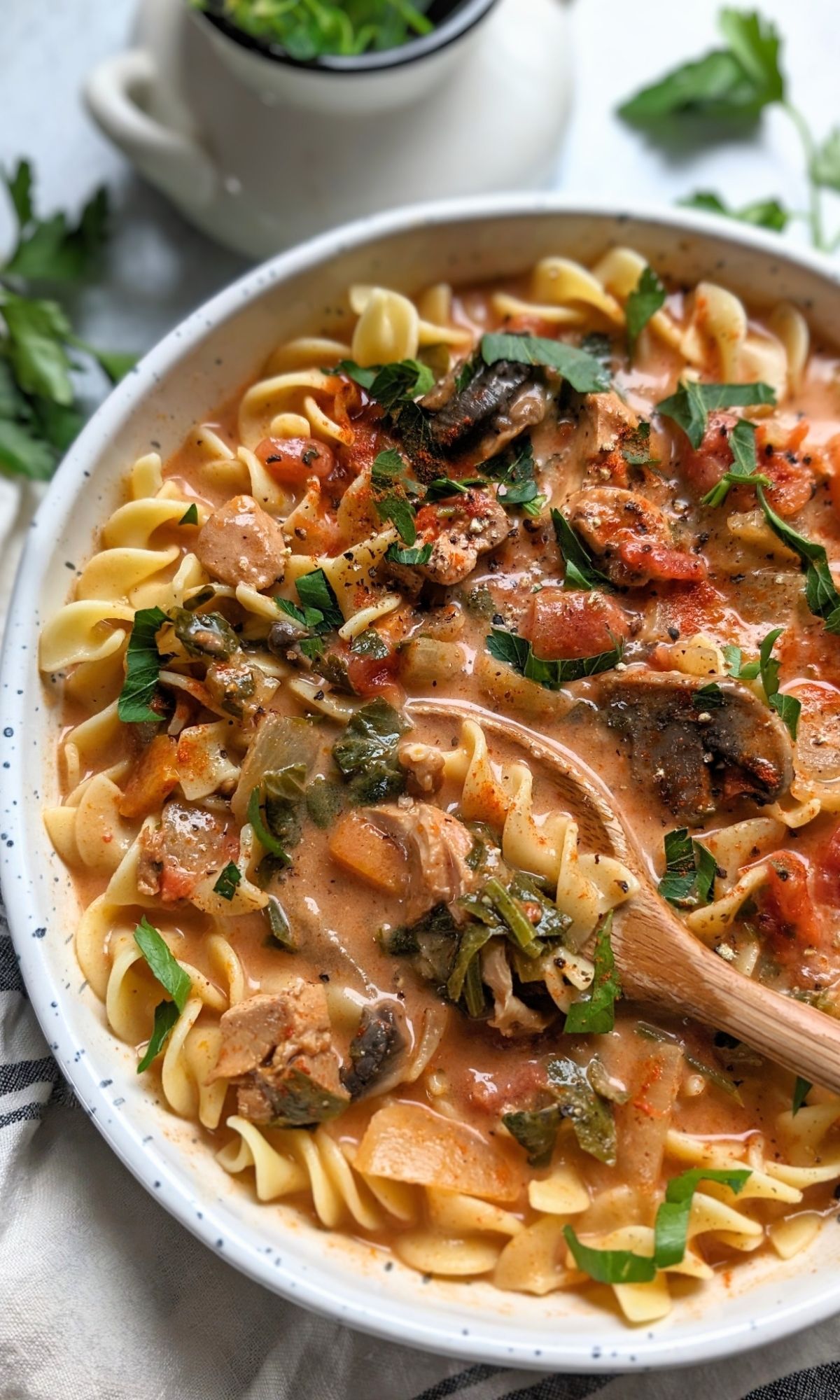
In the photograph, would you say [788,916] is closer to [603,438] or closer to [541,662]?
[541,662]

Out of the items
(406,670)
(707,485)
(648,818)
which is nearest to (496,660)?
(406,670)

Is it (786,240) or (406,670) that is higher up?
(786,240)

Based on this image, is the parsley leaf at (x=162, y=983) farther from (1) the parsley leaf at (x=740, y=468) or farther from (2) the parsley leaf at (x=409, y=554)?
(1) the parsley leaf at (x=740, y=468)

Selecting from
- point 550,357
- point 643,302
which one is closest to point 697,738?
point 550,357

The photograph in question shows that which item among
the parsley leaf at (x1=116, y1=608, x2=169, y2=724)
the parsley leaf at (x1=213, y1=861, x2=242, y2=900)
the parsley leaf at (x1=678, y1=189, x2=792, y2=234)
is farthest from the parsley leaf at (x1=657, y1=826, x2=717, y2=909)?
the parsley leaf at (x1=678, y1=189, x2=792, y2=234)

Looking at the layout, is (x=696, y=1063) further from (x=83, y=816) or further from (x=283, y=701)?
(x=83, y=816)

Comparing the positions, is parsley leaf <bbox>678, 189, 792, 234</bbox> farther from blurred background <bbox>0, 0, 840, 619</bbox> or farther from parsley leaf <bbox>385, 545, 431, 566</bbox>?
parsley leaf <bbox>385, 545, 431, 566</bbox>
